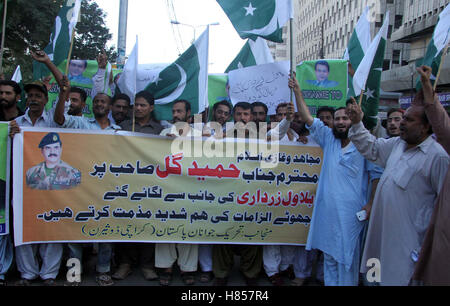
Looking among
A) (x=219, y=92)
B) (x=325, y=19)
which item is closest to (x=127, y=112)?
(x=219, y=92)

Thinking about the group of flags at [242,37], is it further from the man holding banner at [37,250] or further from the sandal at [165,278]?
the sandal at [165,278]

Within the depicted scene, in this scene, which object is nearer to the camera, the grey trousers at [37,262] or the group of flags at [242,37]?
the group of flags at [242,37]

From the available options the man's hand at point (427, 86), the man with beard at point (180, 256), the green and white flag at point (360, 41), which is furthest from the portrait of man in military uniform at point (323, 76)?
the man's hand at point (427, 86)

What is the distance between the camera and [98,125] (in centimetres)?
405

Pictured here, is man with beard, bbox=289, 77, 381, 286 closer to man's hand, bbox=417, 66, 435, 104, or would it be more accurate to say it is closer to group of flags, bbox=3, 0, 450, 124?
group of flags, bbox=3, 0, 450, 124

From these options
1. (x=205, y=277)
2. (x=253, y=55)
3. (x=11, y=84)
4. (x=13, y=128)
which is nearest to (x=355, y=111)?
(x=205, y=277)

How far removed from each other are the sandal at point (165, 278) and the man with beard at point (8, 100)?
2246mm

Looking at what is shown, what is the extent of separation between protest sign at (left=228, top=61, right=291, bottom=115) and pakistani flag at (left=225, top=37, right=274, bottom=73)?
40.8 inches

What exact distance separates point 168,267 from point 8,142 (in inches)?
78.5

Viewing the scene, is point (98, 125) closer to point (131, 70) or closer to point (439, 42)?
point (131, 70)

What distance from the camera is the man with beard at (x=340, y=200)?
3.47m

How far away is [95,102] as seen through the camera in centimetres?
406

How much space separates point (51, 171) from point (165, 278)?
1560 mm

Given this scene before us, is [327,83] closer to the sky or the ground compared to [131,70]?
closer to the sky
